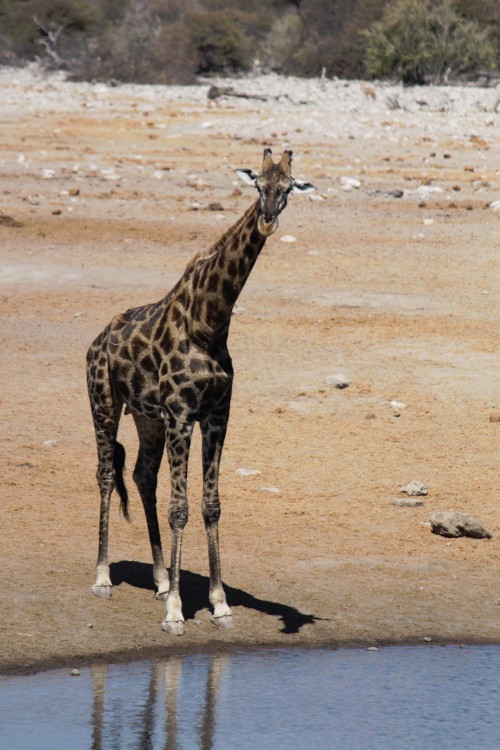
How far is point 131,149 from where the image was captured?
27375 millimetres

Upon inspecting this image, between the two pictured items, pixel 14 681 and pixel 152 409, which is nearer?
pixel 14 681

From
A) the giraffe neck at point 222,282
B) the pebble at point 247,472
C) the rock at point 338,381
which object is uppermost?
the giraffe neck at point 222,282

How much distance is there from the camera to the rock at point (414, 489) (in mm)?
9477

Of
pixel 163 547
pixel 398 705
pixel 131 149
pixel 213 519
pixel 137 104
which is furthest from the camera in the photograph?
pixel 137 104

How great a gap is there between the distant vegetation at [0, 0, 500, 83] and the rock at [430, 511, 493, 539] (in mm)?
34896

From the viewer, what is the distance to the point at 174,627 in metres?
7.01

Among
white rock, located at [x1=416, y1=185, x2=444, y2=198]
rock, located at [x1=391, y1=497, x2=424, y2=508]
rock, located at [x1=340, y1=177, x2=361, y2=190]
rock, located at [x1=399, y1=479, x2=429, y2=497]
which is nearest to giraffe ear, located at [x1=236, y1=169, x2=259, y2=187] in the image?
rock, located at [x1=391, y1=497, x2=424, y2=508]

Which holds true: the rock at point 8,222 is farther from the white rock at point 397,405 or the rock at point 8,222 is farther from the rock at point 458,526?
the rock at point 458,526

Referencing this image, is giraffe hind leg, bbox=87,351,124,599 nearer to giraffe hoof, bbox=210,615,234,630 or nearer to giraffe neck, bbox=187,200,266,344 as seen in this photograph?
giraffe hoof, bbox=210,615,234,630

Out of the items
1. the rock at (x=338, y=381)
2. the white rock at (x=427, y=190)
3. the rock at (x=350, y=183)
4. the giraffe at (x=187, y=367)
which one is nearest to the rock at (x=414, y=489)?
the giraffe at (x=187, y=367)

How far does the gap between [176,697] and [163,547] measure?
2.00m

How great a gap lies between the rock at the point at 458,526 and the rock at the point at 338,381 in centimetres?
342

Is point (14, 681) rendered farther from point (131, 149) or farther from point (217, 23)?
point (217, 23)

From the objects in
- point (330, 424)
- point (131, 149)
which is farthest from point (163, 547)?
point (131, 149)
